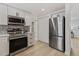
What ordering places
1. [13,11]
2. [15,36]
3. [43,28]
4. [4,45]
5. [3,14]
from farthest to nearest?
[43,28] < [13,11] < [15,36] < [3,14] < [4,45]

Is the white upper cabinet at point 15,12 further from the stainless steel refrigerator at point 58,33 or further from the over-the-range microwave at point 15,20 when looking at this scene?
the stainless steel refrigerator at point 58,33

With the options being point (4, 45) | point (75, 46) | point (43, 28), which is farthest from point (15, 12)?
point (75, 46)

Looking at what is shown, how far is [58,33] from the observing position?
13.1ft

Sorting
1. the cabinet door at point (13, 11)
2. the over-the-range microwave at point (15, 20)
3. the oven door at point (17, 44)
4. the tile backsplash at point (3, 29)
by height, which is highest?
the cabinet door at point (13, 11)

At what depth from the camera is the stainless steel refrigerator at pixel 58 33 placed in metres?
3.76

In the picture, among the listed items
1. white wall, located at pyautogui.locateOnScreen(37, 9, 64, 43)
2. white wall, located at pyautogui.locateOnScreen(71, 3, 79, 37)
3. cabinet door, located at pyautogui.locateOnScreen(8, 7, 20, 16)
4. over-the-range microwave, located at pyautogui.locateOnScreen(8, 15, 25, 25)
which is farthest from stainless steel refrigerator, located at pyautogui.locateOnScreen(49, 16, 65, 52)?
white wall, located at pyautogui.locateOnScreen(71, 3, 79, 37)

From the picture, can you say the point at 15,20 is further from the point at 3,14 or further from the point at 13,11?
the point at 3,14

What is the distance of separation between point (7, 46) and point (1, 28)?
3.16ft

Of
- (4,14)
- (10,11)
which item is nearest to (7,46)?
(4,14)

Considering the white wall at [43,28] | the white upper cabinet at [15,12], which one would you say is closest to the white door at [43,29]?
the white wall at [43,28]

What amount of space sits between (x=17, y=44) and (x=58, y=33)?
203cm

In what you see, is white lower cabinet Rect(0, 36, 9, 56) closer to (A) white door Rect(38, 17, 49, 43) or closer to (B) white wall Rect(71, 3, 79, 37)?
(B) white wall Rect(71, 3, 79, 37)

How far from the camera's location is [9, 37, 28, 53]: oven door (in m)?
3.33

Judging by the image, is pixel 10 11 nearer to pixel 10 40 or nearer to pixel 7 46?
pixel 10 40
